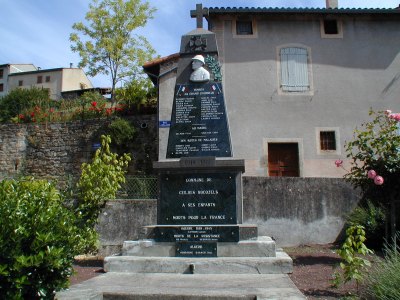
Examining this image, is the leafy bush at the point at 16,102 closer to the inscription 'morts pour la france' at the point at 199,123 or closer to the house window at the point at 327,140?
the house window at the point at 327,140

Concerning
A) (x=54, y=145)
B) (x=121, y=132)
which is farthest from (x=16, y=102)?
(x=121, y=132)

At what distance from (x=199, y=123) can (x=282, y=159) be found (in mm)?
8184

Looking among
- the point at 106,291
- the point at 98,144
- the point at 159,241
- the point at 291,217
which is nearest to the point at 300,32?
the point at 291,217

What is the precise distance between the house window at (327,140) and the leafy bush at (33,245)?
11827mm

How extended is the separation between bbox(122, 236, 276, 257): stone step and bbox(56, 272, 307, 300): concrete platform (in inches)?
19.9

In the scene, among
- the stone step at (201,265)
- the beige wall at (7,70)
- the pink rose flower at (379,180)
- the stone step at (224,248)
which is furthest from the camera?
the beige wall at (7,70)

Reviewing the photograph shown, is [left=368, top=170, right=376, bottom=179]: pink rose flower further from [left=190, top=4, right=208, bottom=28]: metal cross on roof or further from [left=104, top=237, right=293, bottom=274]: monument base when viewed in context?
[left=190, top=4, right=208, bottom=28]: metal cross on roof

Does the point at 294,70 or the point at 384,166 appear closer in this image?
the point at 384,166

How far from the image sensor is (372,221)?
8.60m

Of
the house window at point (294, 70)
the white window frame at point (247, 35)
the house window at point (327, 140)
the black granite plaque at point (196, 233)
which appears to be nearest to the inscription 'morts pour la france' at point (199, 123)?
the black granite plaque at point (196, 233)

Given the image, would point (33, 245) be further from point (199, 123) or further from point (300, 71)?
point (300, 71)

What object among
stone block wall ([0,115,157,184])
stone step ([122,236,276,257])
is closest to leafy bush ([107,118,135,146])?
stone block wall ([0,115,157,184])

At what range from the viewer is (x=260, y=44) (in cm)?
1463

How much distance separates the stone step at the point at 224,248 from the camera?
5.50 metres
